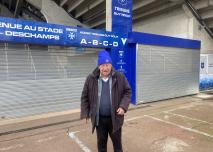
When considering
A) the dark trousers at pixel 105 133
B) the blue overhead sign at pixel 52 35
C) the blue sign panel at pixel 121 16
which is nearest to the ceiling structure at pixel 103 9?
the blue sign panel at pixel 121 16

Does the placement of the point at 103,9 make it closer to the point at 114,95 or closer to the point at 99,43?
the point at 99,43

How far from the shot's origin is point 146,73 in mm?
9086

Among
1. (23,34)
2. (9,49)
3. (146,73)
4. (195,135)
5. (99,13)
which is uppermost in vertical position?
(99,13)

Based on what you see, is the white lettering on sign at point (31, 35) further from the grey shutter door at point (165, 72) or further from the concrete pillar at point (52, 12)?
the concrete pillar at point (52, 12)

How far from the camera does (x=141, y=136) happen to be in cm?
514

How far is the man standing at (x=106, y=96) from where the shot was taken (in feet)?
10.4

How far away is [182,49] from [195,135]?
5.96m

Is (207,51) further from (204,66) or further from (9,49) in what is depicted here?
(9,49)

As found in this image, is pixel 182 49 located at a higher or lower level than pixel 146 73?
higher

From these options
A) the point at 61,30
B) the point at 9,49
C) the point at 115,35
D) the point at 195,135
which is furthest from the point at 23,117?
the point at 195,135

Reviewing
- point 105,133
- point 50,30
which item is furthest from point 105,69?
point 50,30

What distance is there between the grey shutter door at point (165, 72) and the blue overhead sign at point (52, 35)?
1.47m

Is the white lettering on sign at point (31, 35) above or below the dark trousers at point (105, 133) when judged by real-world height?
above

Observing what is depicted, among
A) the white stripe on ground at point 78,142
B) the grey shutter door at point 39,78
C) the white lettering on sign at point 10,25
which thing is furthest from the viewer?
the grey shutter door at point 39,78
